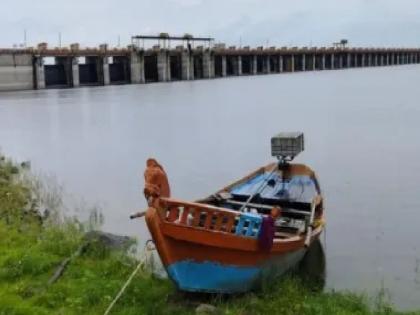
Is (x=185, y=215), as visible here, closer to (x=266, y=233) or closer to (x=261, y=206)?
(x=266, y=233)

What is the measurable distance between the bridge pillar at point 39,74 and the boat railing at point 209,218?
3378 inches

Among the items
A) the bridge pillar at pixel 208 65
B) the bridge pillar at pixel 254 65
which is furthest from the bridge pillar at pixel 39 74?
the bridge pillar at pixel 254 65

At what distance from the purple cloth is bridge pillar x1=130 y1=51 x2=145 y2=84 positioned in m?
98.3

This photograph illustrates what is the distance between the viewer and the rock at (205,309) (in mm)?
8766

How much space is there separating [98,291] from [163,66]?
105888 millimetres

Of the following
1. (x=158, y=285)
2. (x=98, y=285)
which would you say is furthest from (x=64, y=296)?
(x=158, y=285)

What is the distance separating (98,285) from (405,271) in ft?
21.4

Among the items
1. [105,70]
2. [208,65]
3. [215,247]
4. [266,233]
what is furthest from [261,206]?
[208,65]

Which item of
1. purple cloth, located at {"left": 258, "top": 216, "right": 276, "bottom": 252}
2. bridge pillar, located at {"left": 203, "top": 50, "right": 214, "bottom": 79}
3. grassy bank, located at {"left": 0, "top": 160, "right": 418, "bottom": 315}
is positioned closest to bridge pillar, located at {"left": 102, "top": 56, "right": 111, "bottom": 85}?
bridge pillar, located at {"left": 203, "top": 50, "right": 214, "bottom": 79}

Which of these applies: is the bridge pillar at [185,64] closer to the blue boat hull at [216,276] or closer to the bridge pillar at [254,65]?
the bridge pillar at [254,65]

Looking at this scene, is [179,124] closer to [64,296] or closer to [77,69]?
[64,296]

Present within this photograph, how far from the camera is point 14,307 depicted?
8133mm

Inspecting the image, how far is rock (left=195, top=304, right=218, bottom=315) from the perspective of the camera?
877 cm

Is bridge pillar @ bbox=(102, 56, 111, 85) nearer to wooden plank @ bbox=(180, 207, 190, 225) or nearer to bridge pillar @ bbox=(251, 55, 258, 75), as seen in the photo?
bridge pillar @ bbox=(251, 55, 258, 75)
